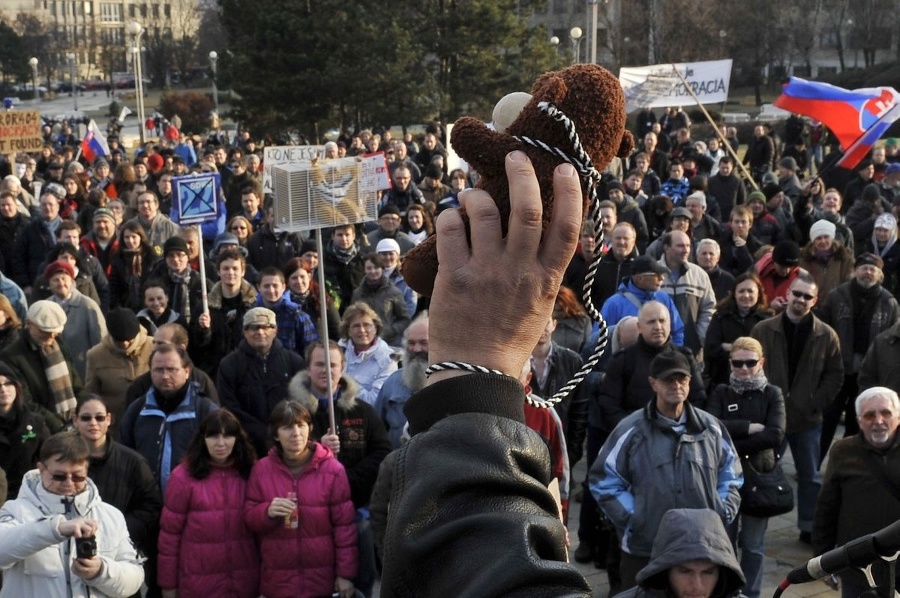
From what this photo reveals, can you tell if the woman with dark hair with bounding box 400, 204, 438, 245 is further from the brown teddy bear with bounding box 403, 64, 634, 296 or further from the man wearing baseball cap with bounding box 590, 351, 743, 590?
the brown teddy bear with bounding box 403, 64, 634, 296

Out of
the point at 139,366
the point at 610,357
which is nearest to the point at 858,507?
the point at 610,357

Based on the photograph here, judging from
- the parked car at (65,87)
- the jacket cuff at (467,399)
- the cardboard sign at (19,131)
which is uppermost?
the jacket cuff at (467,399)

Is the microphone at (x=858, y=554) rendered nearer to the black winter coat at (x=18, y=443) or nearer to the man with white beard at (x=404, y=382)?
the man with white beard at (x=404, y=382)

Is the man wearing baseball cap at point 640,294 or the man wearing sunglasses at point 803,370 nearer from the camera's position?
the man wearing sunglasses at point 803,370

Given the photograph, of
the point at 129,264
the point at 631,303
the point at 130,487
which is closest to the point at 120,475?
the point at 130,487

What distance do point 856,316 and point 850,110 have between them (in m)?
6.80

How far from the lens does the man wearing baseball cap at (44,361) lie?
295 inches

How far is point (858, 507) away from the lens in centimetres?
618

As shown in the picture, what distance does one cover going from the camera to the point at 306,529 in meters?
5.96

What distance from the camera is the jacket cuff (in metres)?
1.58

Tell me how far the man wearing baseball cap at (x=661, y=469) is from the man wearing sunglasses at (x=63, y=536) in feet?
7.89

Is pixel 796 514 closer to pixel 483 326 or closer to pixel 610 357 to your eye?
pixel 610 357

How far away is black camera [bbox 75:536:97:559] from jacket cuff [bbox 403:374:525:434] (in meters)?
3.83

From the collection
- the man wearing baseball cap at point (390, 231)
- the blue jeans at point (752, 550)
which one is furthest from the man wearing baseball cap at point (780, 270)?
the man wearing baseball cap at point (390, 231)
